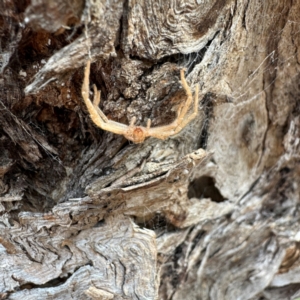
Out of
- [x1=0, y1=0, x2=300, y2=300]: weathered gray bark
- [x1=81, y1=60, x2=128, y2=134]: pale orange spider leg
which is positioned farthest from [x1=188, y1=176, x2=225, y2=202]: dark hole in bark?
[x1=81, y1=60, x2=128, y2=134]: pale orange spider leg

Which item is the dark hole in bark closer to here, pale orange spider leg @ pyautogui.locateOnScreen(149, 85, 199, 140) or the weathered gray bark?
the weathered gray bark

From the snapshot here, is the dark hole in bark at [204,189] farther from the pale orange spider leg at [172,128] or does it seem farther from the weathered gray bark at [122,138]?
the pale orange spider leg at [172,128]

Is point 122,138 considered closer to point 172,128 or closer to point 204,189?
point 172,128

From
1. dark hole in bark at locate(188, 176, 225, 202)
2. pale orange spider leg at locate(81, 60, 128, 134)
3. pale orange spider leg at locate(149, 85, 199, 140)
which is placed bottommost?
dark hole in bark at locate(188, 176, 225, 202)

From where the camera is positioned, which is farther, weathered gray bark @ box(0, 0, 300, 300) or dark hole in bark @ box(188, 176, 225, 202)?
dark hole in bark @ box(188, 176, 225, 202)

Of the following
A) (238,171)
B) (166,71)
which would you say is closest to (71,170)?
(166,71)

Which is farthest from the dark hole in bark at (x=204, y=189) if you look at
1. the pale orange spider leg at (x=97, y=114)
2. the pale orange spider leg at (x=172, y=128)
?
the pale orange spider leg at (x=97, y=114)
